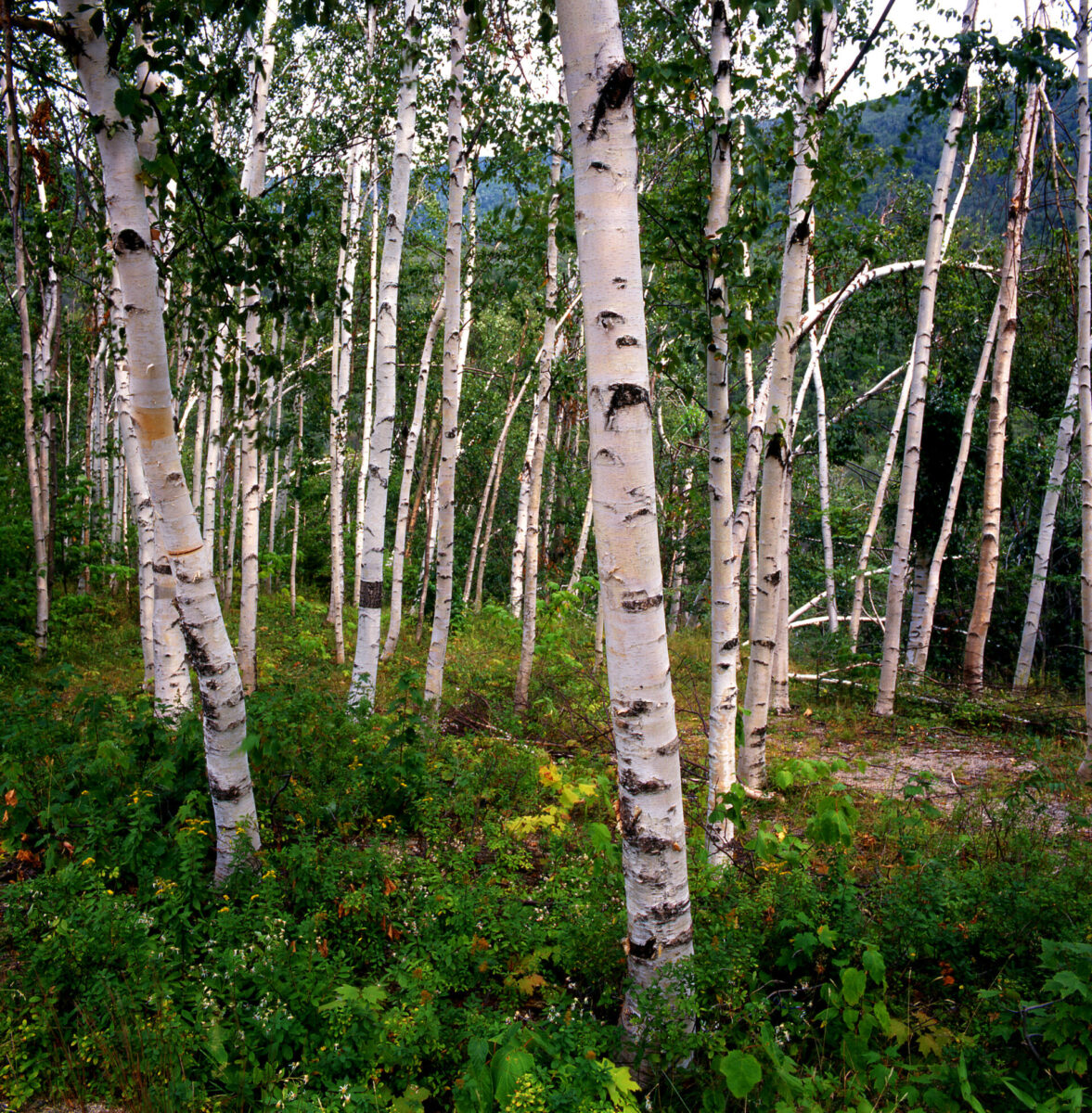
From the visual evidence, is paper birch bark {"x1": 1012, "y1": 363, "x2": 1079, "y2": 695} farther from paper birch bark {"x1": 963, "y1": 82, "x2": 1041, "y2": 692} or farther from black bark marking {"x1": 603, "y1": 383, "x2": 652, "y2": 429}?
black bark marking {"x1": 603, "y1": 383, "x2": 652, "y2": 429}

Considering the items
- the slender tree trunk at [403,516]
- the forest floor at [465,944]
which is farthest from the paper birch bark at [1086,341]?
the slender tree trunk at [403,516]

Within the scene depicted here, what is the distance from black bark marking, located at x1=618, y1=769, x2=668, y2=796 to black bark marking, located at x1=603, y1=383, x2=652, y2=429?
1270mm

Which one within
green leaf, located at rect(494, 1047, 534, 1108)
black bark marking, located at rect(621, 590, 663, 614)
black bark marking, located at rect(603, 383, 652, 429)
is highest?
black bark marking, located at rect(603, 383, 652, 429)

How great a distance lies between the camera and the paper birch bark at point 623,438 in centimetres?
236

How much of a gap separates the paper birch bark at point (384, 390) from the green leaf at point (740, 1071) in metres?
4.95

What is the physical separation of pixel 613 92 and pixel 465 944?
357 cm

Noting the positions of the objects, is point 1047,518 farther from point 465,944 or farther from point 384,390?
point 465,944

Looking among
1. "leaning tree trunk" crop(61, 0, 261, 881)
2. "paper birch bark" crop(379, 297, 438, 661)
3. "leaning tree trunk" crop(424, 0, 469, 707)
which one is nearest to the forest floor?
"leaning tree trunk" crop(61, 0, 261, 881)

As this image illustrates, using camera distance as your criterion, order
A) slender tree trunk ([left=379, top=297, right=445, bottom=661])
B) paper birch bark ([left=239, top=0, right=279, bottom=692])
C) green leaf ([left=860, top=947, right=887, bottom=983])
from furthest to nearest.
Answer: slender tree trunk ([left=379, top=297, right=445, bottom=661]), paper birch bark ([left=239, top=0, right=279, bottom=692]), green leaf ([left=860, top=947, right=887, bottom=983])

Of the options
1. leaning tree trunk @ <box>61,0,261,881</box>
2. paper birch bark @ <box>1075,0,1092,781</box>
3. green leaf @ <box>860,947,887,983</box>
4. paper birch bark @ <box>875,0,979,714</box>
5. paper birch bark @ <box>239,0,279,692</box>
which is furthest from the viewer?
paper birch bark @ <box>875,0,979,714</box>

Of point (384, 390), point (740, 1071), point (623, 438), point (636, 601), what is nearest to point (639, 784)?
point (636, 601)

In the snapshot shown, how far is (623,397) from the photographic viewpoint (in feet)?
7.94

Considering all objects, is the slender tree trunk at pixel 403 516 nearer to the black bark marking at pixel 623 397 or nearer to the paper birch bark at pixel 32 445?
the paper birch bark at pixel 32 445

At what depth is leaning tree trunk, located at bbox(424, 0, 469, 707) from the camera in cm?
685
